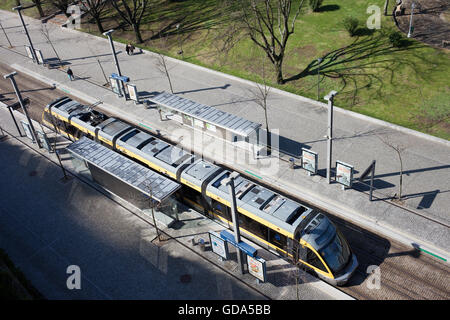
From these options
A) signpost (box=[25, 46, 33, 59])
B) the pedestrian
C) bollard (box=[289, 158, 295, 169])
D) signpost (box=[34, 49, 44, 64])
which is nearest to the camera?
bollard (box=[289, 158, 295, 169])

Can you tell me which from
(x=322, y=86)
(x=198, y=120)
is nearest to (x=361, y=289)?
(x=198, y=120)

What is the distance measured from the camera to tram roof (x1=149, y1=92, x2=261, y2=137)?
3400cm

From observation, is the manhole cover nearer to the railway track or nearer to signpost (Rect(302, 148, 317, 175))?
the railway track

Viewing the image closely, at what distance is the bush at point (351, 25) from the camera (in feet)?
148

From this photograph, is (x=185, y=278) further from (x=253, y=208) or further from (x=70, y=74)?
(x=70, y=74)

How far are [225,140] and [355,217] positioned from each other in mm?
12741

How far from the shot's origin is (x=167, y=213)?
96.7 feet

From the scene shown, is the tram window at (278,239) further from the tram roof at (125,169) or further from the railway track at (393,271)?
the tram roof at (125,169)

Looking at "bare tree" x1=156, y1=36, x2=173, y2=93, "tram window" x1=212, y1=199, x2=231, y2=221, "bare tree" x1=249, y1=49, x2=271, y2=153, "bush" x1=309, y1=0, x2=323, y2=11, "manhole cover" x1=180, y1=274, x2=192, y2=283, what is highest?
"bush" x1=309, y1=0, x2=323, y2=11

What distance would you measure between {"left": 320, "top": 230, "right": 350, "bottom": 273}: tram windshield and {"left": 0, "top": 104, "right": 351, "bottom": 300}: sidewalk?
1.49 m

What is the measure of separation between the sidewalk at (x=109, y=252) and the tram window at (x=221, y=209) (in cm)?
154

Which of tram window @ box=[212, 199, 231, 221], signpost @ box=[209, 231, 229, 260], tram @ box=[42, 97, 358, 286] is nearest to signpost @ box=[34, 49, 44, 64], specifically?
tram @ box=[42, 97, 358, 286]

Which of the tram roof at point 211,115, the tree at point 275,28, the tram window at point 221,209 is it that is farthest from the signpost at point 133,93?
the tram window at point 221,209
